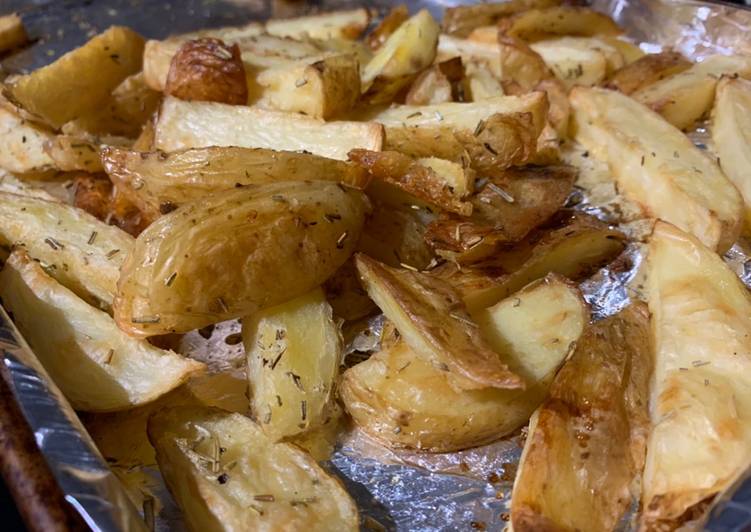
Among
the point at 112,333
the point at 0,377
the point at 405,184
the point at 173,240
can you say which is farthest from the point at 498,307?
the point at 0,377

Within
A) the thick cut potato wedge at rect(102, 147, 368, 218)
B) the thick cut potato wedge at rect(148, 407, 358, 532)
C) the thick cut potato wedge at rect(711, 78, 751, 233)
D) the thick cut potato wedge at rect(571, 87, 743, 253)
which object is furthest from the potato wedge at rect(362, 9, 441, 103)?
the thick cut potato wedge at rect(148, 407, 358, 532)

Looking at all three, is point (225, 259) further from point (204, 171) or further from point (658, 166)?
point (658, 166)

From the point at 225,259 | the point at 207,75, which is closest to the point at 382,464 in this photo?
the point at 225,259

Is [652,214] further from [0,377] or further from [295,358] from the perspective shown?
[0,377]

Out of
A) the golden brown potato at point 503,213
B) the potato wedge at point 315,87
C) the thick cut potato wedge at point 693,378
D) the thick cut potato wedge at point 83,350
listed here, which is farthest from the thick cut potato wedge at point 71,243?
the thick cut potato wedge at point 693,378

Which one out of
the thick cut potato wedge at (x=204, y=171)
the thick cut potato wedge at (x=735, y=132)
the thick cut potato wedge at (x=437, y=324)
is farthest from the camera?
the thick cut potato wedge at (x=735, y=132)

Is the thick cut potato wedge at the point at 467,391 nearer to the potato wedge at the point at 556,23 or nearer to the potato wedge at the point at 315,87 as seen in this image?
the potato wedge at the point at 315,87
